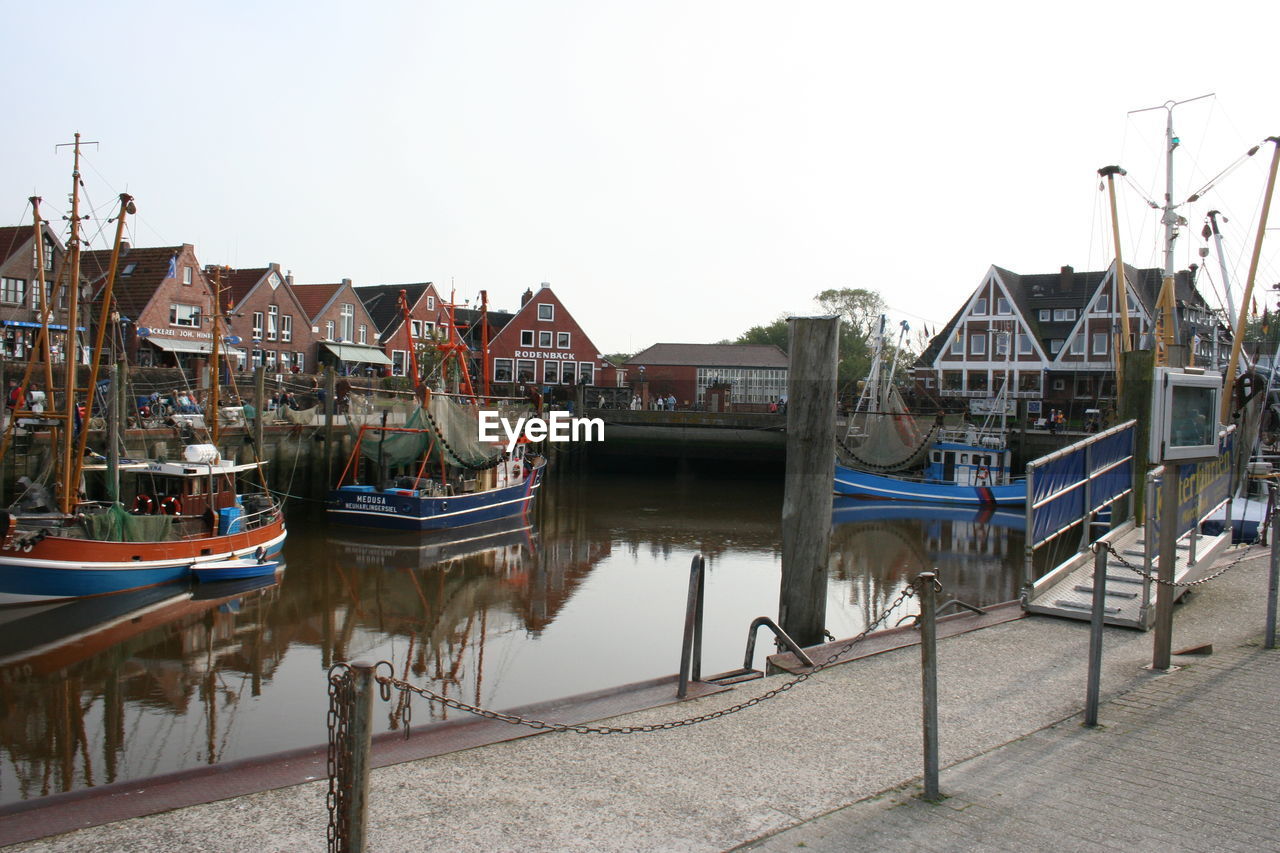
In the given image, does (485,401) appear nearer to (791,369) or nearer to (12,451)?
(12,451)

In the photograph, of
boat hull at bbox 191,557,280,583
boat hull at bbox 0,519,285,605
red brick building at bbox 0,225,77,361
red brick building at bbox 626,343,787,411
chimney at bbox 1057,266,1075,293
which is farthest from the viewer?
red brick building at bbox 626,343,787,411

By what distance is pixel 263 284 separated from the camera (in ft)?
167

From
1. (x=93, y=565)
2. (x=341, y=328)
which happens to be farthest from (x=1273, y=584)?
(x=341, y=328)

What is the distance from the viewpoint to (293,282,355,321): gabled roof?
187ft

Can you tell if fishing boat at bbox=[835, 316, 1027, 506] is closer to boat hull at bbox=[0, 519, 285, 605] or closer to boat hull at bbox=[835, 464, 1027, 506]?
boat hull at bbox=[835, 464, 1027, 506]

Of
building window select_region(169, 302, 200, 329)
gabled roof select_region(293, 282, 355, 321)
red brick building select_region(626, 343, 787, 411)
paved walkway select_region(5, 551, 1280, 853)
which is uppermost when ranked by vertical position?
gabled roof select_region(293, 282, 355, 321)

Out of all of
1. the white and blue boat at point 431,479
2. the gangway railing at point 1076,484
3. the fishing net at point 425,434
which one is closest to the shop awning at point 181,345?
the fishing net at point 425,434

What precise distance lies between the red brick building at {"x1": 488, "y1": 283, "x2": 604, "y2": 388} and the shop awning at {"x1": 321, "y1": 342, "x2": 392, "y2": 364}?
23.3 ft

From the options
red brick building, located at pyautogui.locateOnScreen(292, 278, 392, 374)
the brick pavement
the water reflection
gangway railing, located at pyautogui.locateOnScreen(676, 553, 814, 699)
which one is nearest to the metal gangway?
the brick pavement

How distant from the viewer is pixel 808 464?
8.13 meters

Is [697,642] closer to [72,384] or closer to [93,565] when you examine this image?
[93,565]

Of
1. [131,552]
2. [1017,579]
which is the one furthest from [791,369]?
[1017,579]

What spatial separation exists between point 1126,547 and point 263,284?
4921 cm

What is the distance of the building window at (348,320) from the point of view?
57844 mm
